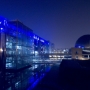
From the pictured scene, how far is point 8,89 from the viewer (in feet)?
54.0

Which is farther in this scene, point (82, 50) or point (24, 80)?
point (82, 50)

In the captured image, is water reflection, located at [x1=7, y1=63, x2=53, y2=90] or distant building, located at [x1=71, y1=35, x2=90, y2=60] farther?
distant building, located at [x1=71, y1=35, x2=90, y2=60]

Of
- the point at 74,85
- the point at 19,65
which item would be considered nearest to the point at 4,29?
the point at 19,65

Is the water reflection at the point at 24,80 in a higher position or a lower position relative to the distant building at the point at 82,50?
A: lower

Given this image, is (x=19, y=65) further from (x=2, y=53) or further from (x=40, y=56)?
(x=40, y=56)

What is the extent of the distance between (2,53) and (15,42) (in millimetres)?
4606

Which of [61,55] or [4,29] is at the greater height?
[4,29]

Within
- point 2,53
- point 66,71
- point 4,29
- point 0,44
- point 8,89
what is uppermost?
point 4,29

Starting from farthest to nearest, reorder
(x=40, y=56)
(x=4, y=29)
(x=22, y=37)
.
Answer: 1. (x=40, y=56)
2. (x=22, y=37)
3. (x=4, y=29)

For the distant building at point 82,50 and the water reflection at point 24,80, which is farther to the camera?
the distant building at point 82,50

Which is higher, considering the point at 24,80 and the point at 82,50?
the point at 82,50

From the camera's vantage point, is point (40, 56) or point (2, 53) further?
point (40, 56)

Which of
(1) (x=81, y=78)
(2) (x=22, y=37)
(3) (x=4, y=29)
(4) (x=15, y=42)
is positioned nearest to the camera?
(1) (x=81, y=78)

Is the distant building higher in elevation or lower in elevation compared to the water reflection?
higher
